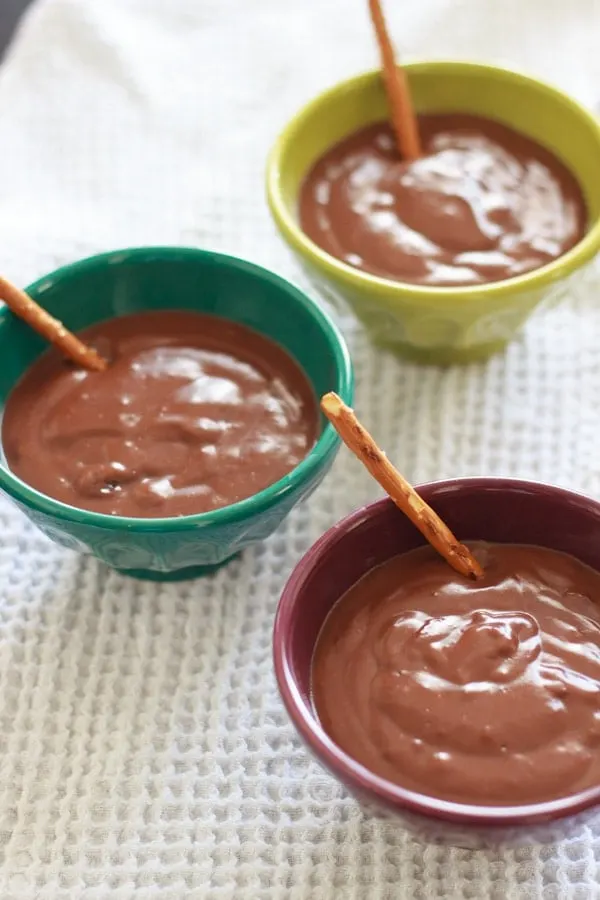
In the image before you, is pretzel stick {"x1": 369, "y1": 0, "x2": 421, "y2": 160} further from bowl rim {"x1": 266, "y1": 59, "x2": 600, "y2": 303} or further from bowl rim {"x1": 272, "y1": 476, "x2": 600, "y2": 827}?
bowl rim {"x1": 272, "y1": 476, "x2": 600, "y2": 827}

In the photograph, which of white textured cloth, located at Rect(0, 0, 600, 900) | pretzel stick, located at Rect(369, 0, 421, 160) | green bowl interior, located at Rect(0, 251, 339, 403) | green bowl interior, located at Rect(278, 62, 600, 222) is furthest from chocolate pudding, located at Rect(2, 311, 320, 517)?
pretzel stick, located at Rect(369, 0, 421, 160)

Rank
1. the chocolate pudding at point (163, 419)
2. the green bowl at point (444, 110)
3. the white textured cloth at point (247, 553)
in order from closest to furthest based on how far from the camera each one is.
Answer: the white textured cloth at point (247, 553) < the chocolate pudding at point (163, 419) < the green bowl at point (444, 110)

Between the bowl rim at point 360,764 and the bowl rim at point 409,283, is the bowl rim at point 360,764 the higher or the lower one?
the lower one

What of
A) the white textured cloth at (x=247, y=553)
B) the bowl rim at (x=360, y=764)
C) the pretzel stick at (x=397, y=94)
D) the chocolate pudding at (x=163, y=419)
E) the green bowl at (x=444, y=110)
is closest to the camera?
the bowl rim at (x=360, y=764)

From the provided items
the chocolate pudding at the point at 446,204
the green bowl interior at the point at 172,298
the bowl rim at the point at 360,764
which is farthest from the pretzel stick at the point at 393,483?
the chocolate pudding at the point at 446,204

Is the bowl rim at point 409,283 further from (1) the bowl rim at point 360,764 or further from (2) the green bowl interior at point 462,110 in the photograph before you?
(1) the bowl rim at point 360,764

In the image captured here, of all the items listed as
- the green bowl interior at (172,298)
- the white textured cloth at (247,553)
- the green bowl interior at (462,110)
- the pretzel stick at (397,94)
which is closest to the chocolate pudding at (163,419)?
the green bowl interior at (172,298)

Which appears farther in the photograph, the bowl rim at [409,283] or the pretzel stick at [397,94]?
the pretzel stick at [397,94]
